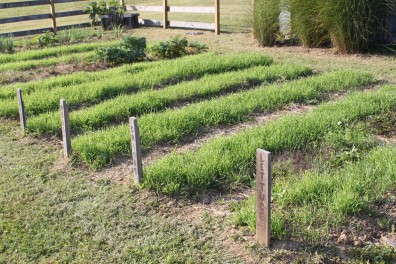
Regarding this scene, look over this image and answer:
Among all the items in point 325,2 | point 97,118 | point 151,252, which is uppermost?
point 325,2

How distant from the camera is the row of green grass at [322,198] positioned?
432 cm

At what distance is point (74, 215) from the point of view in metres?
4.91

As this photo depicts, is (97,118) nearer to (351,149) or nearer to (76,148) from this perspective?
(76,148)

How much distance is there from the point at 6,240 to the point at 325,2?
875 cm

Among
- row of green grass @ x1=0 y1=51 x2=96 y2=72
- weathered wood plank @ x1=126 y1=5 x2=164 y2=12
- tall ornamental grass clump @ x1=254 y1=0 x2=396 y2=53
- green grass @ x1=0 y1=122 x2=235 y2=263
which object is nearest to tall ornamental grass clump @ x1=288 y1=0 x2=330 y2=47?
tall ornamental grass clump @ x1=254 y1=0 x2=396 y2=53

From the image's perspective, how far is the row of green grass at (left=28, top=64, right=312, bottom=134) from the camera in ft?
23.8

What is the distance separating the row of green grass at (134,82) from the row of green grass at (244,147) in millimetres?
3115

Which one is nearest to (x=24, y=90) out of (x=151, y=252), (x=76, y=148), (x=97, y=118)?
(x=97, y=118)

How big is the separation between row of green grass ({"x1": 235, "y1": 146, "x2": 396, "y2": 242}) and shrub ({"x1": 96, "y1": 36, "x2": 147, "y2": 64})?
23.4 ft

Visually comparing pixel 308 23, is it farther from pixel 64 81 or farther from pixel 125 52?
pixel 64 81

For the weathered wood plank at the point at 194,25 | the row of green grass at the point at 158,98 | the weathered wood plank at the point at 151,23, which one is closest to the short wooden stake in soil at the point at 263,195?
the row of green grass at the point at 158,98

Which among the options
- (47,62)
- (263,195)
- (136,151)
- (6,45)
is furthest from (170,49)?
(263,195)

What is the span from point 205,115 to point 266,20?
21.1 ft

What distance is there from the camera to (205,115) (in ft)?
23.7
